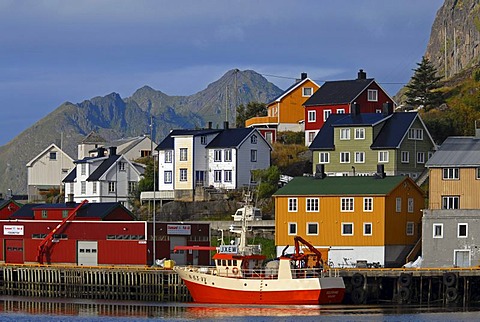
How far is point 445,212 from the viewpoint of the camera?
235 feet

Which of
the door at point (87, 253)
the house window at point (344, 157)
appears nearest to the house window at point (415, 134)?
the house window at point (344, 157)

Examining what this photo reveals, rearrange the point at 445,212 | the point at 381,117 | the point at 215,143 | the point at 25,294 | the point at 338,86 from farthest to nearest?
the point at 338,86
the point at 215,143
the point at 381,117
the point at 25,294
the point at 445,212

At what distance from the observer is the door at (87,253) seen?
Answer: 7912 cm

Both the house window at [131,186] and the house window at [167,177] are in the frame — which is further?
the house window at [131,186]

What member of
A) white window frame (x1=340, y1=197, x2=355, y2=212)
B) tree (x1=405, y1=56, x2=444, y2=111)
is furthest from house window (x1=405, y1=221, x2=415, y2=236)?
tree (x1=405, y1=56, x2=444, y2=111)

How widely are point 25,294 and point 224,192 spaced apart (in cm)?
2385

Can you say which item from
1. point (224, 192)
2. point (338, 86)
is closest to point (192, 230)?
point (224, 192)

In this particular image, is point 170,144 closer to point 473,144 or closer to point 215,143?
point 215,143

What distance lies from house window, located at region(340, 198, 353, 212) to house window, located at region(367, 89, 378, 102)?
30943mm

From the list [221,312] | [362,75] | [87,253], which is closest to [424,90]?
[362,75]

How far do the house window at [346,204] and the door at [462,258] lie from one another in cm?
808

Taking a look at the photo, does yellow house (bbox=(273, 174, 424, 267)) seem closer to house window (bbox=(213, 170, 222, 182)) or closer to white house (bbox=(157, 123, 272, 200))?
white house (bbox=(157, 123, 272, 200))

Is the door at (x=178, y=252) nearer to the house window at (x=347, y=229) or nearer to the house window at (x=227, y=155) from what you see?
the house window at (x=347, y=229)

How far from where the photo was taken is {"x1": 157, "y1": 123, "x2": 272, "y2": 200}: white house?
99.6 metres
